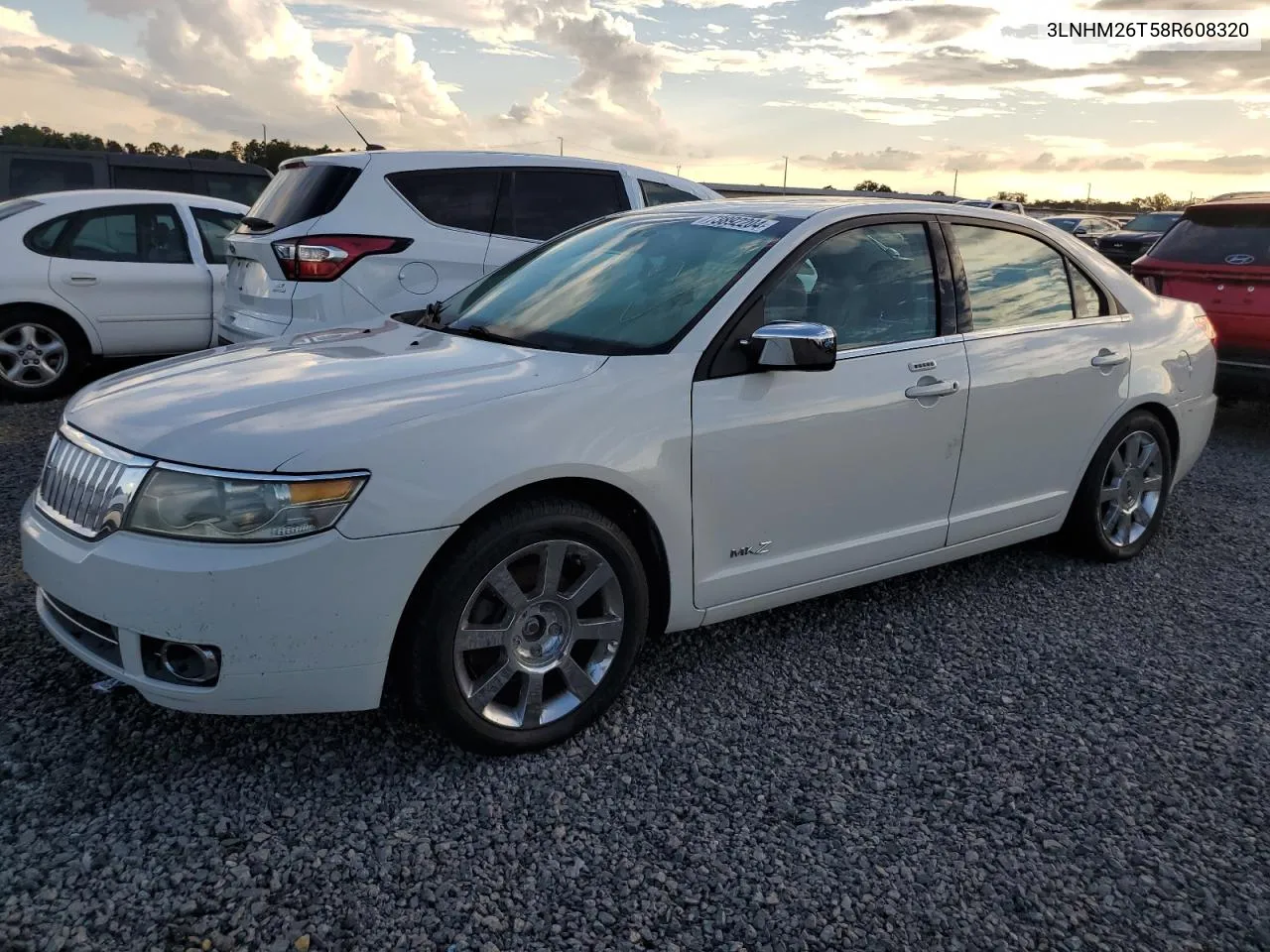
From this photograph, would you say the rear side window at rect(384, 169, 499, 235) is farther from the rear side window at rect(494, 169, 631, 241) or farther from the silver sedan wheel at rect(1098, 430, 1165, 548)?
the silver sedan wheel at rect(1098, 430, 1165, 548)

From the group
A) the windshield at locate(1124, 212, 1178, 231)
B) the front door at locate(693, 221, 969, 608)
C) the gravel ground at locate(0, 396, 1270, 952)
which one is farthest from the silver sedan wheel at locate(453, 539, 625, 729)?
the windshield at locate(1124, 212, 1178, 231)

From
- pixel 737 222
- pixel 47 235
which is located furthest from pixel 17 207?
pixel 737 222

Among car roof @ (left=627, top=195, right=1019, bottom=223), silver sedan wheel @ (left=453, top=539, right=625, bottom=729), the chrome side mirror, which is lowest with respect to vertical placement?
silver sedan wheel @ (left=453, top=539, right=625, bottom=729)

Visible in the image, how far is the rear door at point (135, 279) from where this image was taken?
7879 mm

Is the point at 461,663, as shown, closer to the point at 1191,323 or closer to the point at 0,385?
the point at 1191,323

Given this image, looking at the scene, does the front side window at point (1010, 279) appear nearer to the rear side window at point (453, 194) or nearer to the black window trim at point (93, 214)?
the rear side window at point (453, 194)

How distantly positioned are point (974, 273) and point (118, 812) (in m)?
3.47

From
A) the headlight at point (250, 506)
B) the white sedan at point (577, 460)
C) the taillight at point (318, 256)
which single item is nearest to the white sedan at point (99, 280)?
the taillight at point (318, 256)

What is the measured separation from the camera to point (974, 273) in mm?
4133

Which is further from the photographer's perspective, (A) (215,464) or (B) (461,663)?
(B) (461,663)

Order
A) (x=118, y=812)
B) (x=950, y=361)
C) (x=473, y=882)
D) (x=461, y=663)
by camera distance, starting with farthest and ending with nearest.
A: (x=950, y=361) → (x=461, y=663) → (x=118, y=812) → (x=473, y=882)

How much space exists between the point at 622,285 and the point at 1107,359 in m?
2.24

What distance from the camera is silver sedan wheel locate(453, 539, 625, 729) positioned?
2920 millimetres

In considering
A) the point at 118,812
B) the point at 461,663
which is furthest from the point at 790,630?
the point at 118,812
